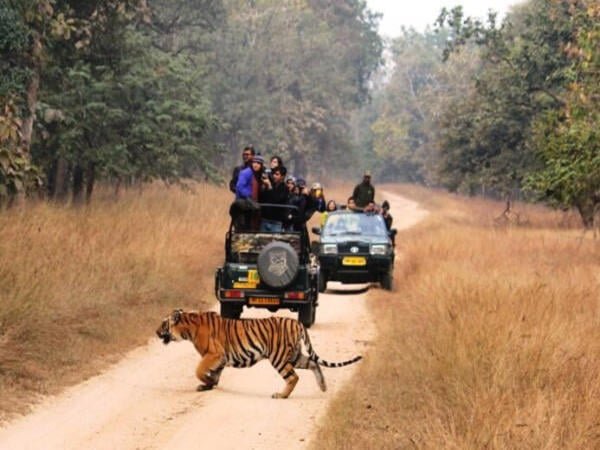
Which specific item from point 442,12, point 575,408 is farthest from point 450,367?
point 442,12

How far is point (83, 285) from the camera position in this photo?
1443cm

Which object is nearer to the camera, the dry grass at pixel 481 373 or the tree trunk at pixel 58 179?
the dry grass at pixel 481 373

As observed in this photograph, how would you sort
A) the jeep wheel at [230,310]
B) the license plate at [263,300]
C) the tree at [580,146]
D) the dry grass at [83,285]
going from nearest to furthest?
1. the dry grass at [83,285]
2. the license plate at [263,300]
3. the jeep wheel at [230,310]
4. the tree at [580,146]

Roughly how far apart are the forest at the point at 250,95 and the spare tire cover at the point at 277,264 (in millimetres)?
3951

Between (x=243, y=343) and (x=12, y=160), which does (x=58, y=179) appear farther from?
(x=243, y=343)

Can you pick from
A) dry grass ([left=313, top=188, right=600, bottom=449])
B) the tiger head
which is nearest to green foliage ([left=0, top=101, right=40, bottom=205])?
the tiger head

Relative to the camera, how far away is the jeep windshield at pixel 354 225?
798 inches

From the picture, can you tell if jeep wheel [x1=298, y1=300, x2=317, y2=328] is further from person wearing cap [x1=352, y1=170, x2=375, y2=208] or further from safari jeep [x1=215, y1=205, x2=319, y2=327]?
person wearing cap [x1=352, y1=170, x2=375, y2=208]

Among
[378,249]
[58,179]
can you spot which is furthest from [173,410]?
[58,179]

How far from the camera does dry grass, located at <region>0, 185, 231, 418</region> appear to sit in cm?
1076

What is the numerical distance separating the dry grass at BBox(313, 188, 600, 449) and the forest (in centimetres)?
565

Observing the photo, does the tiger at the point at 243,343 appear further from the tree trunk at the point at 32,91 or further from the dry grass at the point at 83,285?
the tree trunk at the point at 32,91

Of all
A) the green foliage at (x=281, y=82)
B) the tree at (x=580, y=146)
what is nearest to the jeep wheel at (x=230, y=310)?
the tree at (x=580, y=146)

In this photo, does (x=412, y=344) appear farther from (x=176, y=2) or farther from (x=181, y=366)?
(x=176, y=2)
